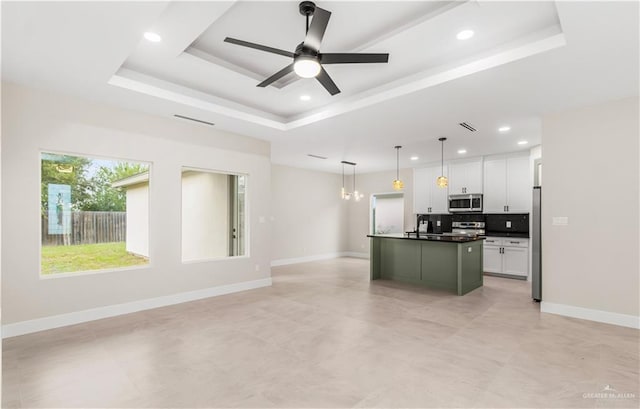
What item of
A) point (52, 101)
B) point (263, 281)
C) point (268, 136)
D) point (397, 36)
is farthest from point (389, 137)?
point (52, 101)

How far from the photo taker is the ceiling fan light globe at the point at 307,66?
2.62 metres

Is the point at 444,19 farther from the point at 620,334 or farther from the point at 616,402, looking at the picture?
the point at 620,334

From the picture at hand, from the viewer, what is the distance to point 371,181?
10219 mm

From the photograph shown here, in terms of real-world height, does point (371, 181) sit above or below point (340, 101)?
below

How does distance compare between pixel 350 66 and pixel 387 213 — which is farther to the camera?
pixel 387 213

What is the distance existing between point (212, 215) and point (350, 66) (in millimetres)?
3557

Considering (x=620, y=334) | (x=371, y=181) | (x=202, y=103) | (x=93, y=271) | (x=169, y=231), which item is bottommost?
(x=620, y=334)

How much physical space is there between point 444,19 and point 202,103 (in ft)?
10.2

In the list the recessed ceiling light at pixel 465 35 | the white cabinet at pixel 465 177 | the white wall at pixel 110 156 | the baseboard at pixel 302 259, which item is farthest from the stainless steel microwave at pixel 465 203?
the recessed ceiling light at pixel 465 35

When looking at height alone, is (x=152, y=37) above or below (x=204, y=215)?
above

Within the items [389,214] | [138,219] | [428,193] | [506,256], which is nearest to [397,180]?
[428,193]

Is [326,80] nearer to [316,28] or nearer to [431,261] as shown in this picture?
[316,28]

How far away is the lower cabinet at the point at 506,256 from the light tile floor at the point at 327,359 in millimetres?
2348

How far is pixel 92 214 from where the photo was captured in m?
4.29
